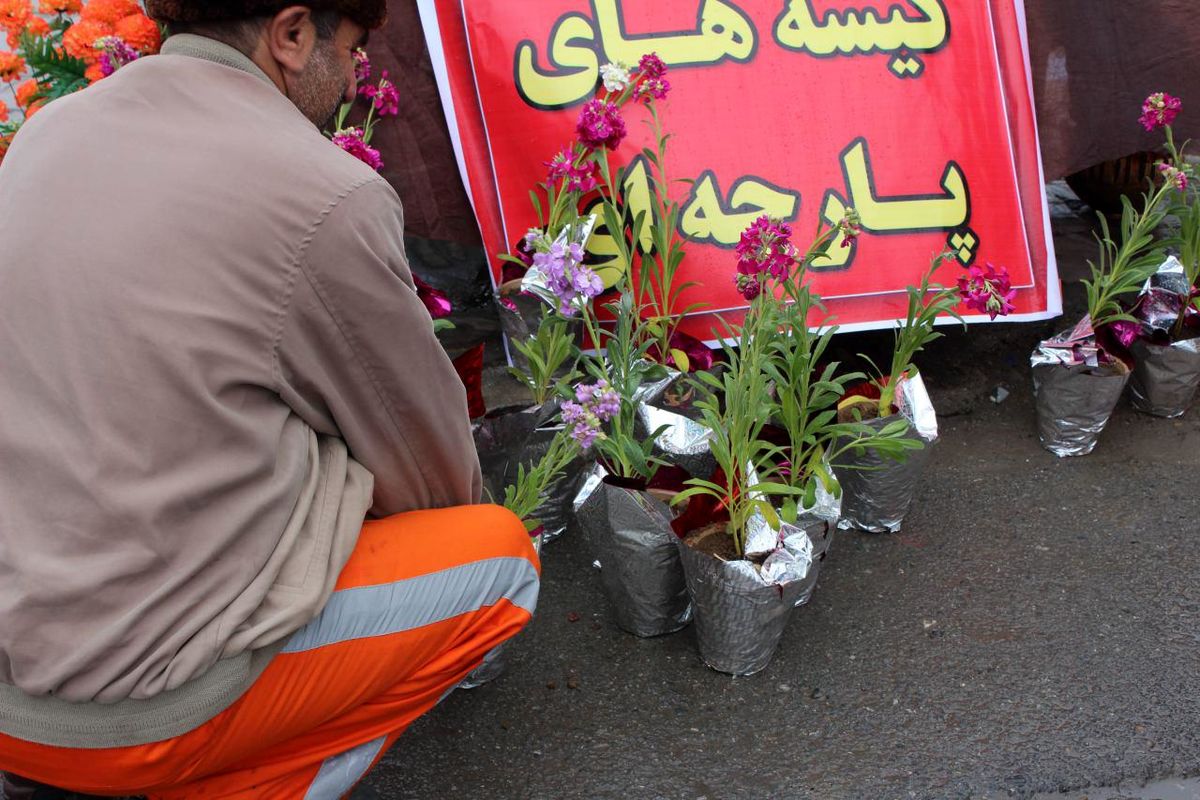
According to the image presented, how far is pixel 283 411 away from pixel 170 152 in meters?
0.36

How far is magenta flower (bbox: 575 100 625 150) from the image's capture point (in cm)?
247

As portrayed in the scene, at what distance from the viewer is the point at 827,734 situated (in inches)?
83.0

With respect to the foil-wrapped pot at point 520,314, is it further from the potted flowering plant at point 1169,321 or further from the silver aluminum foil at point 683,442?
the potted flowering plant at point 1169,321

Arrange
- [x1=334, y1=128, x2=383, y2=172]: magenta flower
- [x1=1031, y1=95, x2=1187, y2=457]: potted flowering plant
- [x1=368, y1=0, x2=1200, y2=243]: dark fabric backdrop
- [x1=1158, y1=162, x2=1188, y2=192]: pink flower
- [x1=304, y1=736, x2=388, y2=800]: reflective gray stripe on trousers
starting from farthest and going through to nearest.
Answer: [x1=368, y1=0, x2=1200, y2=243]: dark fabric backdrop
[x1=1031, y1=95, x2=1187, y2=457]: potted flowering plant
[x1=1158, y1=162, x2=1188, y2=192]: pink flower
[x1=334, y1=128, x2=383, y2=172]: magenta flower
[x1=304, y1=736, x2=388, y2=800]: reflective gray stripe on trousers

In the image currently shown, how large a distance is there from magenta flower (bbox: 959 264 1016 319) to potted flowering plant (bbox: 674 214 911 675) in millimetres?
371

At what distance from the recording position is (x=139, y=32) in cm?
241

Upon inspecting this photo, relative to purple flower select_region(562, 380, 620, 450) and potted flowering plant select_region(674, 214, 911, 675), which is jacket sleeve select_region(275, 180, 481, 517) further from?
potted flowering plant select_region(674, 214, 911, 675)

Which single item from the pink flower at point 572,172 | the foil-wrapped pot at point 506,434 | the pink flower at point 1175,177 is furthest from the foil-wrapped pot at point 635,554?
the pink flower at point 1175,177

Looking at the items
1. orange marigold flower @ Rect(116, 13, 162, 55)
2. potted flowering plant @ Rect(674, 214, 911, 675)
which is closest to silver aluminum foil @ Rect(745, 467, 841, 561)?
potted flowering plant @ Rect(674, 214, 911, 675)

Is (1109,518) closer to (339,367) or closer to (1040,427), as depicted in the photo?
(1040,427)

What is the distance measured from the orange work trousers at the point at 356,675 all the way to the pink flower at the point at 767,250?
0.74 meters

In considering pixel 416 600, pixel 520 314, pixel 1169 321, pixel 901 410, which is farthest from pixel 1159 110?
pixel 416 600

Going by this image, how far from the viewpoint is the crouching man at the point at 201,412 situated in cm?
128

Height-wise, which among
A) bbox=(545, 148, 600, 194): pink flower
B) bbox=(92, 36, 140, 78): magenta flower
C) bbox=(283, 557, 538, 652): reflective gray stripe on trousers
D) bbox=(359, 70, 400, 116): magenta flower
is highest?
bbox=(92, 36, 140, 78): magenta flower
